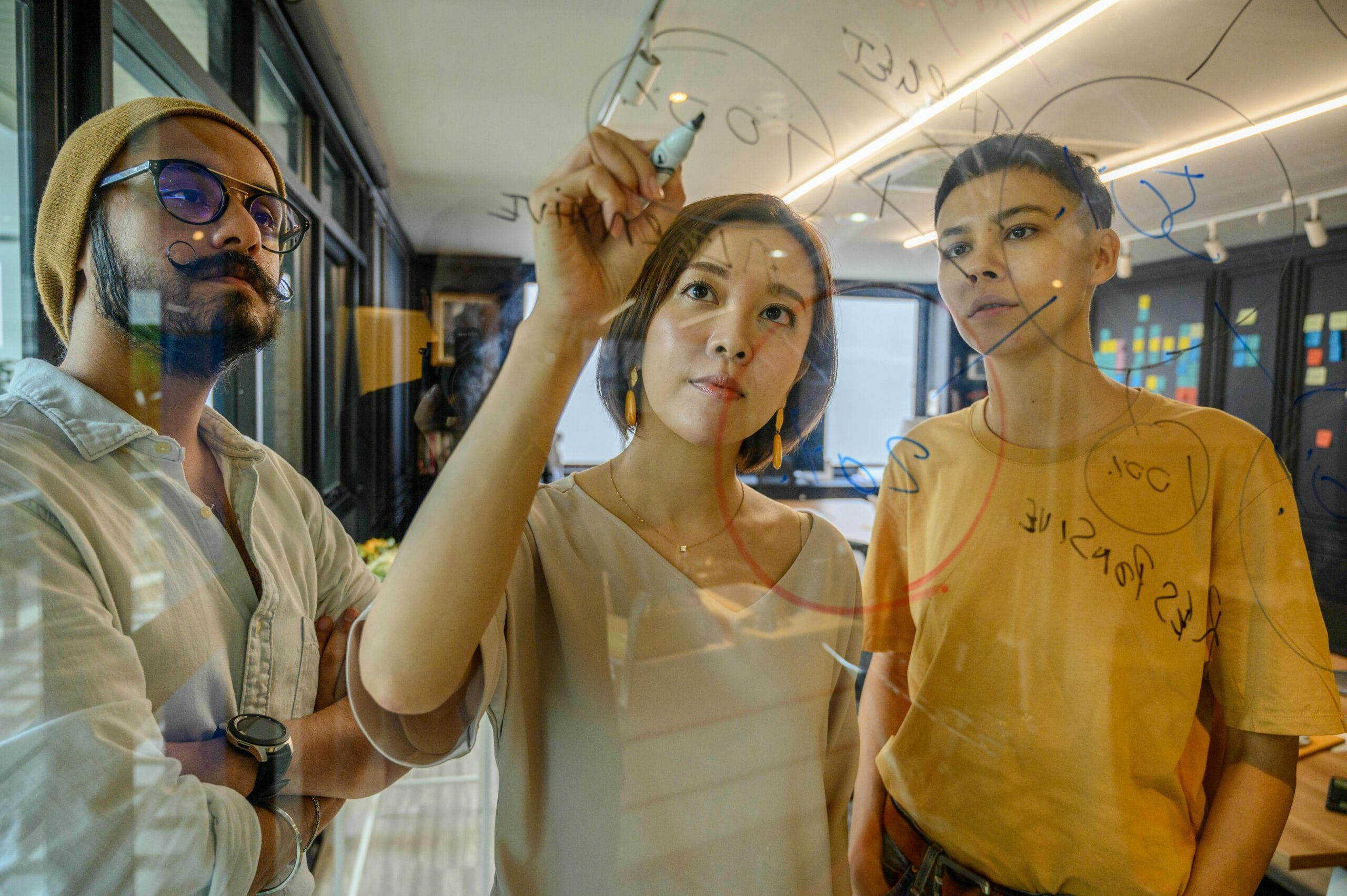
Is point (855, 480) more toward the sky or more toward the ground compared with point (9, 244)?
more toward the ground

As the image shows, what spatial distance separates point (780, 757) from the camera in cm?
44

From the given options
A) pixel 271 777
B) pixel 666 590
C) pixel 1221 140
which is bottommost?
pixel 271 777

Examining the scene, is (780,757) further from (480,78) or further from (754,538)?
(480,78)

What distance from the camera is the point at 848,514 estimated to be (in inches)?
18.9

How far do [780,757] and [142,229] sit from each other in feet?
1.60

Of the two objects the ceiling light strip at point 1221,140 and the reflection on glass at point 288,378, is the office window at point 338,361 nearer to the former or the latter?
the reflection on glass at point 288,378

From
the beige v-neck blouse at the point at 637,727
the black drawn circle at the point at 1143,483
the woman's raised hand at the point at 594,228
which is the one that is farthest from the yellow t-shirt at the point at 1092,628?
the woman's raised hand at the point at 594,228

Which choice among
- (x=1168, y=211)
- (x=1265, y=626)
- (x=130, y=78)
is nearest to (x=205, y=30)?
(x=130, y=78)

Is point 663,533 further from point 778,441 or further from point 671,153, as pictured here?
point 671,153

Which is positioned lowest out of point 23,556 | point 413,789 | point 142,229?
point 413,789

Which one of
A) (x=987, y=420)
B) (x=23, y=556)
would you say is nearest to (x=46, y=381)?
(x=23, y=556)

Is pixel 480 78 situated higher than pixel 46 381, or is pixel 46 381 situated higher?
pixel 480 78

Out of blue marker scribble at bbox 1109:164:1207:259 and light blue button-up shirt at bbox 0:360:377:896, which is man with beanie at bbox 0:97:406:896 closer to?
light blue button-up shirt at bbox 0:360:377:896

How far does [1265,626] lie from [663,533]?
43 cm
